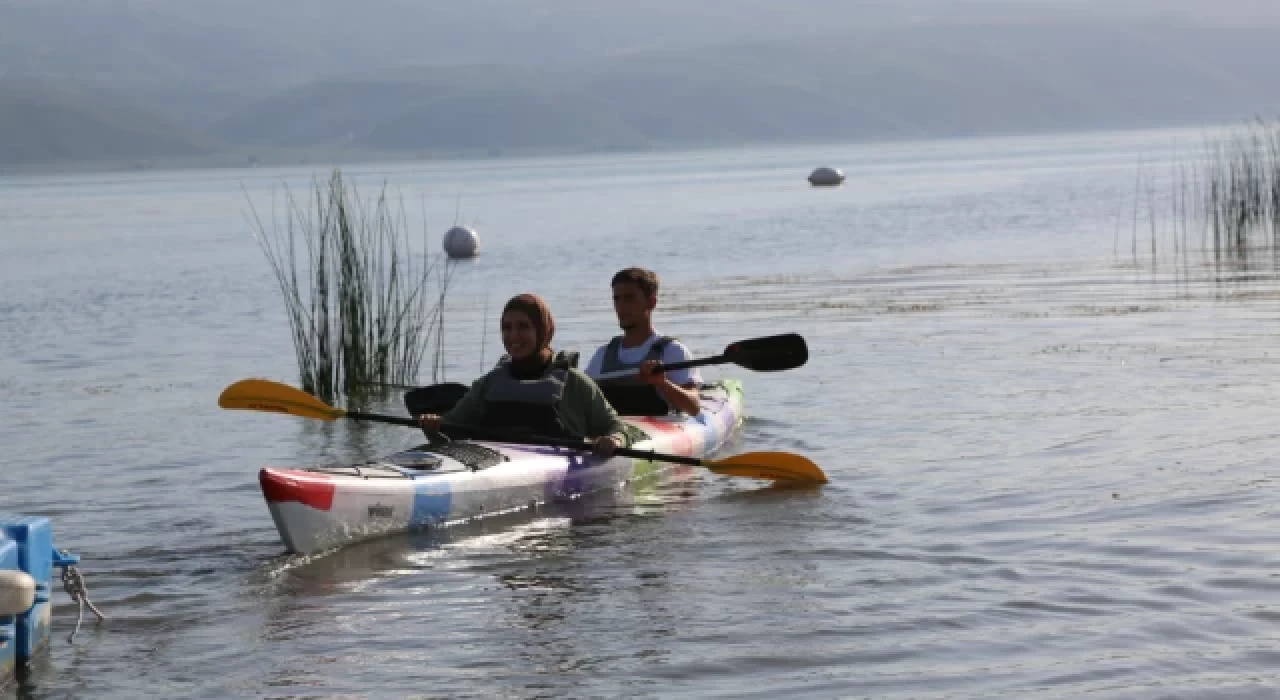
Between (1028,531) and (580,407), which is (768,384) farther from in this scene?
(1028,531)

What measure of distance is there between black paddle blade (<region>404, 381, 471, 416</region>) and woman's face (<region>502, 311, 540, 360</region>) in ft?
3.17

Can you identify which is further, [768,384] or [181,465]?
[768,384]

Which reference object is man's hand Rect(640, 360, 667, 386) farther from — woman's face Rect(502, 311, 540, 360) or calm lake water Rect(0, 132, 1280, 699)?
woman's face Rect(502, 311, 540, 360)

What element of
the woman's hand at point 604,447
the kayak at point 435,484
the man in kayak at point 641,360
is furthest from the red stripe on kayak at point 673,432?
the woman's hand at point 604,447

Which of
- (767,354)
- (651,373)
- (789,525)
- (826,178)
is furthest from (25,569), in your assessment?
(826,178)

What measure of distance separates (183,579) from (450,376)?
267 inches

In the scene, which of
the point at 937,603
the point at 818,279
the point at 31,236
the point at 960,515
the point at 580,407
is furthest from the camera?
the point at 31,236

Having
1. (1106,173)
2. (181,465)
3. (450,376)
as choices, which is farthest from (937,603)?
(1106,173)

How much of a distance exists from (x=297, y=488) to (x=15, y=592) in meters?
2.34

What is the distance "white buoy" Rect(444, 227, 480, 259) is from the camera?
97.8 ft

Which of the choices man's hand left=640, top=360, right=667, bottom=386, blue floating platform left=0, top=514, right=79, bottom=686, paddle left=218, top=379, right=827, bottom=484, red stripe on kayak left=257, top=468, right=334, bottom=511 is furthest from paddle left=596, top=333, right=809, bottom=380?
Answer: blue floating platform left=0, top=514, right=79, bottom=686

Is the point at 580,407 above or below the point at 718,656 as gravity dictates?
above

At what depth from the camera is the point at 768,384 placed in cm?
1370

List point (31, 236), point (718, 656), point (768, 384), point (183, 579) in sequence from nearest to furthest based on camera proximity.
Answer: point (718, 656), point (183, 579), point (768, 384), point (31, 236)
